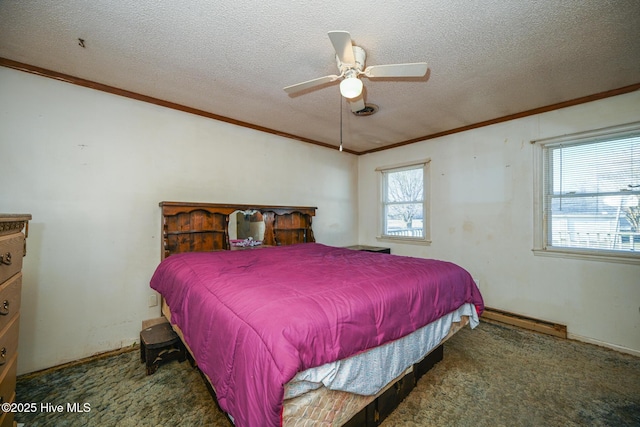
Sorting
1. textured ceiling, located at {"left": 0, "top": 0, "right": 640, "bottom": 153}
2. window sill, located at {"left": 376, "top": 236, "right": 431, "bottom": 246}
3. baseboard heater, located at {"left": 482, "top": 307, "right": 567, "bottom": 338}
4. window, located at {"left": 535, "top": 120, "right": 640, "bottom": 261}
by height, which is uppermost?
textured ceiling, located at {"left": 0, "top": 0, "right": 640, "bottom": 153}

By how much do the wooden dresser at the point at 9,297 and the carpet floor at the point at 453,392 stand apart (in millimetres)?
571

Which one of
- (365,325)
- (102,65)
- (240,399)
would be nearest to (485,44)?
(365,325)

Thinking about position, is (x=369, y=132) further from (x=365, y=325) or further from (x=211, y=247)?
(x=365, y=325)

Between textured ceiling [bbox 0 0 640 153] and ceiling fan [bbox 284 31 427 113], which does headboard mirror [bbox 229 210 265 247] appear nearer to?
textured ceiling [bbox 0 0 640 153]

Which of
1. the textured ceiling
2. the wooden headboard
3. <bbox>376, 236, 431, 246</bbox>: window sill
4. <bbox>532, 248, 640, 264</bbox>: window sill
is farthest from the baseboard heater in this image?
the wooden headboard

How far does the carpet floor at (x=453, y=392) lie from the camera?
5.13 feet

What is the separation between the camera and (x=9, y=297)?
1166 mm

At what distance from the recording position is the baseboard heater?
2682mm

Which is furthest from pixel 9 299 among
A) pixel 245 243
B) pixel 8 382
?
pixel 245 243

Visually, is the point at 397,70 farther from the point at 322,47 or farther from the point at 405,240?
the point at 405,240

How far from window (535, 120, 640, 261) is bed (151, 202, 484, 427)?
154cm

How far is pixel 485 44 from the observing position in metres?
1.81

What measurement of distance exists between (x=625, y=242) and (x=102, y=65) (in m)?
4.92

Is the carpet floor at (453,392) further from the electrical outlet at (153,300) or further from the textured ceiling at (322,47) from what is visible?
the textured ceiling at (322,47)
